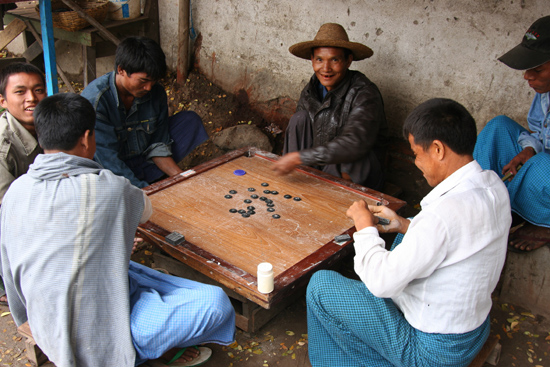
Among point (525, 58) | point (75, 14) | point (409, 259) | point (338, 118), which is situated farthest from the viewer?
point (75, 14)

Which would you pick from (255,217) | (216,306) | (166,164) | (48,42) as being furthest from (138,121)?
(216,306)

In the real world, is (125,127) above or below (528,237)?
above

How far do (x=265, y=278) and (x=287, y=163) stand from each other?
131cm

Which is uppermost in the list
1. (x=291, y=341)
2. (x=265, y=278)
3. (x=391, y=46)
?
(x=391, y=46)

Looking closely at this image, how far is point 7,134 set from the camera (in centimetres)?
294

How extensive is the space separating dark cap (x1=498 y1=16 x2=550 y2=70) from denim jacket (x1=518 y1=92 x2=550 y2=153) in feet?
1.23

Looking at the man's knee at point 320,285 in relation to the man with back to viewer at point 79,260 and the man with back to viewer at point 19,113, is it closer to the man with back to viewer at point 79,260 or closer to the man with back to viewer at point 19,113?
the man with back to viewer at point 79,260

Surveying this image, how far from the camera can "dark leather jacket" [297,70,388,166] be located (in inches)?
136

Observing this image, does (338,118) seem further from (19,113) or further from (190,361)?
(19,113)

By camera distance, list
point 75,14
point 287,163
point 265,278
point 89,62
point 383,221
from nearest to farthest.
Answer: point 265,278
point 383,221
point 287,163
point 75,14
point 89,62

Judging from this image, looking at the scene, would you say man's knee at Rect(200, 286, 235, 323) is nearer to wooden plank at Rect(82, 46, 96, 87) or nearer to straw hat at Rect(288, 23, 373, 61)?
straw hat at Rect(288, 23, 373, 61)

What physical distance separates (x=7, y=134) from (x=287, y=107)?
3102 millimetres

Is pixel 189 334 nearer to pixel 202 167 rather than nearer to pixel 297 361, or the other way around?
pixel 297 361

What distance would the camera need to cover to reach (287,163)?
3.44 metres
